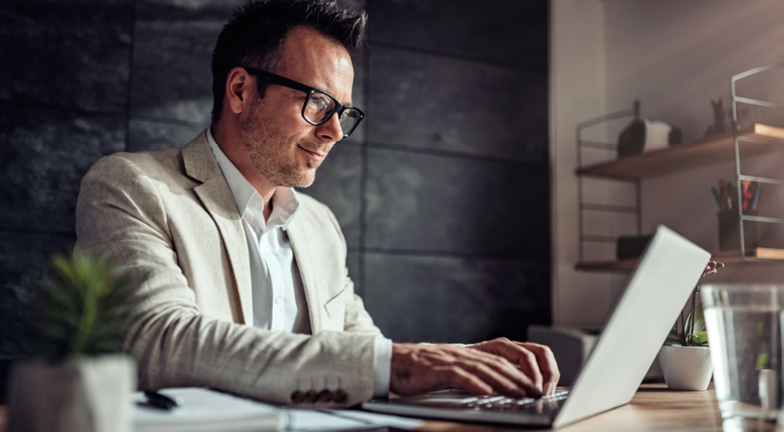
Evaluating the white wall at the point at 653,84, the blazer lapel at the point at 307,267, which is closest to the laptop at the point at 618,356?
the blazer lapel at the point at 307,267

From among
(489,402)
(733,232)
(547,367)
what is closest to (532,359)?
(547,367)

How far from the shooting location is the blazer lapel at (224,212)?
138 cm

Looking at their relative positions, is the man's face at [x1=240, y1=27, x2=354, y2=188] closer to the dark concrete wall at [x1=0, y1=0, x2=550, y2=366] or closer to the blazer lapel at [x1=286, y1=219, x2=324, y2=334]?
the blazer lapel at [x1=286, y1=219, x2=324, y2=334]

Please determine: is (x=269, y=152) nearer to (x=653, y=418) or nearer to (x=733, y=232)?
(x=653, y=418)

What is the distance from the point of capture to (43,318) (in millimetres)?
493

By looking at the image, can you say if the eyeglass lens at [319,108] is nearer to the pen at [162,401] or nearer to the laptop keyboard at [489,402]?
the laptop keyboard at [489,402]

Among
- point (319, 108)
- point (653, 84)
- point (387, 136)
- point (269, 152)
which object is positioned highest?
point (653, 84)

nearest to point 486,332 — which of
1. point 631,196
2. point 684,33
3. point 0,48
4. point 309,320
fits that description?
point 631,196

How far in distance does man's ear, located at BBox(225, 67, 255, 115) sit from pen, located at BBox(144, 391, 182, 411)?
114 cm

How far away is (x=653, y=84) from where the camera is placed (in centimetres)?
361

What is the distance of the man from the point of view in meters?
0.90

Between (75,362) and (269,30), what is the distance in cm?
139

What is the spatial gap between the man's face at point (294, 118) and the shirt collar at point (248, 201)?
0.07m

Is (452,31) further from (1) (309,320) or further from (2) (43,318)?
(2) (43,318)
